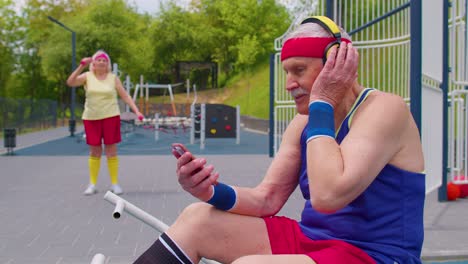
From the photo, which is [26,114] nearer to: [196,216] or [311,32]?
[196,216]

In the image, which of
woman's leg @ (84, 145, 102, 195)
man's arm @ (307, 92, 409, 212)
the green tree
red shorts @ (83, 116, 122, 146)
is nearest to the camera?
man's arm @ (307, 92, 409, 212)

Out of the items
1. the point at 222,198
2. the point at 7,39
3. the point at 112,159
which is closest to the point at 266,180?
the point at 222,198

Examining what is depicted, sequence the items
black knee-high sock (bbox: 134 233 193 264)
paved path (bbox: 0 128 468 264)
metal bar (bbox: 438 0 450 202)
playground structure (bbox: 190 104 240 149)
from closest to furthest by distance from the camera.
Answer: black knee-high sock (bbox: 134 233 193 264) < paved path (bbox: 0 128 468 264) < metal bar (bbox: 438 0 450 202) < playground structure (bbox: 190 104 240 149)

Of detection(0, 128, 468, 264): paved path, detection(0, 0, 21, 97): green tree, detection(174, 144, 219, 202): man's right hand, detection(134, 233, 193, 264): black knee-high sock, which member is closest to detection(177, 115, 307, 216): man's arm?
detection(174, 144, 219, 202): man's right hand

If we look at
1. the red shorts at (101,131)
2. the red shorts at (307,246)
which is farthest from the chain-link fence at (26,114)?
the red shorts at (307,246)

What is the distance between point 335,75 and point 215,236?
706 millimetres

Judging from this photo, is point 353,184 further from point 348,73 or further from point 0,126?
point 0,126

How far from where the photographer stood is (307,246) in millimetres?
2000

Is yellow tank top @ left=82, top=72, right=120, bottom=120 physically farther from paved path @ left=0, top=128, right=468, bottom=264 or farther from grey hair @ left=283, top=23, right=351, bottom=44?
grey hair @ left=283, top=23, right=351, bottom=44

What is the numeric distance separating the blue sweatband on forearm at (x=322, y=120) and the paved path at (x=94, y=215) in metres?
2.62

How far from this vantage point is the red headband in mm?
1913

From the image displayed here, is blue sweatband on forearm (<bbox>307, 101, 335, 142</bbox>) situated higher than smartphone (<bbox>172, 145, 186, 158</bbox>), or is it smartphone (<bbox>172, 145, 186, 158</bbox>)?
blue sweatband on forearm (<bbox>307, 101, 335, 142</bbox>)

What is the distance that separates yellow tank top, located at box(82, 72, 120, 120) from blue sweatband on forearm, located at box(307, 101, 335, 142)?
5.65m

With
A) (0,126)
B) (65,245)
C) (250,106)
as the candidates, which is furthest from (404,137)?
(250,106)
